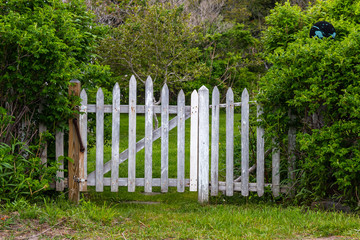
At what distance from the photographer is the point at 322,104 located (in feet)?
16.6

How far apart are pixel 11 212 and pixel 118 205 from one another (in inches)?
64.5

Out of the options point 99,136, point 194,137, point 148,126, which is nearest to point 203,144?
point 194,137

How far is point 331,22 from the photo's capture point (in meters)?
5.62

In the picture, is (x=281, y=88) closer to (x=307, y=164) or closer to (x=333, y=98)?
(x=333, y=98)

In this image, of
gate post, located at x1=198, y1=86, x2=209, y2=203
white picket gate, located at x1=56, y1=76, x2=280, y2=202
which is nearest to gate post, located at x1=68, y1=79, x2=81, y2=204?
white picket gate, located at x1=56, y1=76, x2=280, y2=202

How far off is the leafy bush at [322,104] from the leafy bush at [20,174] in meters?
2.89

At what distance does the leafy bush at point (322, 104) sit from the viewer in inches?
189

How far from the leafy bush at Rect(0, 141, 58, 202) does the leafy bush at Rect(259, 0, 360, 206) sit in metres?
2.89

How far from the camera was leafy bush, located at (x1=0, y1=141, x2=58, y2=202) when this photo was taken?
4.68 m

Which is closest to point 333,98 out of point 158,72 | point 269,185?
point 269,185

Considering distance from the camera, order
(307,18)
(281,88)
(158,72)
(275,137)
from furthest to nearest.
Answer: (158,72)
(307,18)
(275,137)
(281,88)

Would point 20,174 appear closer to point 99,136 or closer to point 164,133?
point 99,136

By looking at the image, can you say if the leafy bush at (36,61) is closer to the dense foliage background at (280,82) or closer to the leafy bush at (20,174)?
the dense foliage background at (280,82)

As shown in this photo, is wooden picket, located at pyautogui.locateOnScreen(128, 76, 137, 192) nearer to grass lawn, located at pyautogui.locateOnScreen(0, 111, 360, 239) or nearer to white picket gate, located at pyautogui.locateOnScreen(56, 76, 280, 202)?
white picket gate, located at pyautogui.locateOnScreen(56, 76, 280, 202)
